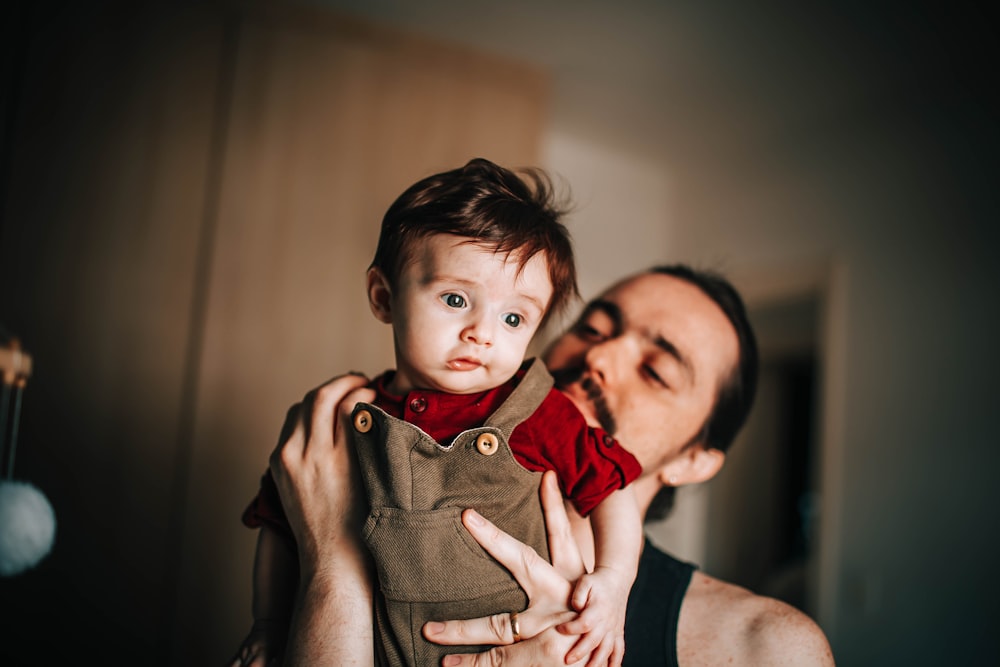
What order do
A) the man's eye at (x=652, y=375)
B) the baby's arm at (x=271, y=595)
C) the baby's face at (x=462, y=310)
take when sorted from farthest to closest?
the man's eye at (x=652, y=375) < the baby's arm at (x=271, y=595) < the baby's face at (x=462, y=310)

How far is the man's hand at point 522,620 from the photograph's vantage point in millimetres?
516

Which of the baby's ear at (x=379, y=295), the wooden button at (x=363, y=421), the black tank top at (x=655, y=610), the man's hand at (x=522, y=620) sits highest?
the baby's ear at (x=379, y=295)

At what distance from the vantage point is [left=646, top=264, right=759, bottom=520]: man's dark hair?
880 millimetres

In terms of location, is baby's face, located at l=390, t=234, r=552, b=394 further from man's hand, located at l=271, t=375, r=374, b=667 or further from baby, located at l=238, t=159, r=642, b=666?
man's hand, located at l=271, t=375, r=374, b=667

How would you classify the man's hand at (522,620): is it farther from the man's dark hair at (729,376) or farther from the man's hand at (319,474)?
the man's dark hair at (729,376)

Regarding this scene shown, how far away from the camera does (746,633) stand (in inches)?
29.0

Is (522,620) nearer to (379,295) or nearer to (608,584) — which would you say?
(608,584)

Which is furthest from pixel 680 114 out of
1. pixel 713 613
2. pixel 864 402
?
pixel 713 613

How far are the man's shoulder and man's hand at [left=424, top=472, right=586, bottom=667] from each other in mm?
275

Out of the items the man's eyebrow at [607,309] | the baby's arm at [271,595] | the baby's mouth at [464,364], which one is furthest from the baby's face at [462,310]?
the man's eyebrow at [607,309]

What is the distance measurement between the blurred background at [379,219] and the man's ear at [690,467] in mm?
331

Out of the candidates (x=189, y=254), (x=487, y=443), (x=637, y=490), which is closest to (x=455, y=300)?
(x=487, y=443)

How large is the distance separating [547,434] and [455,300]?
138mm

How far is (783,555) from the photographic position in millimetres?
3748
